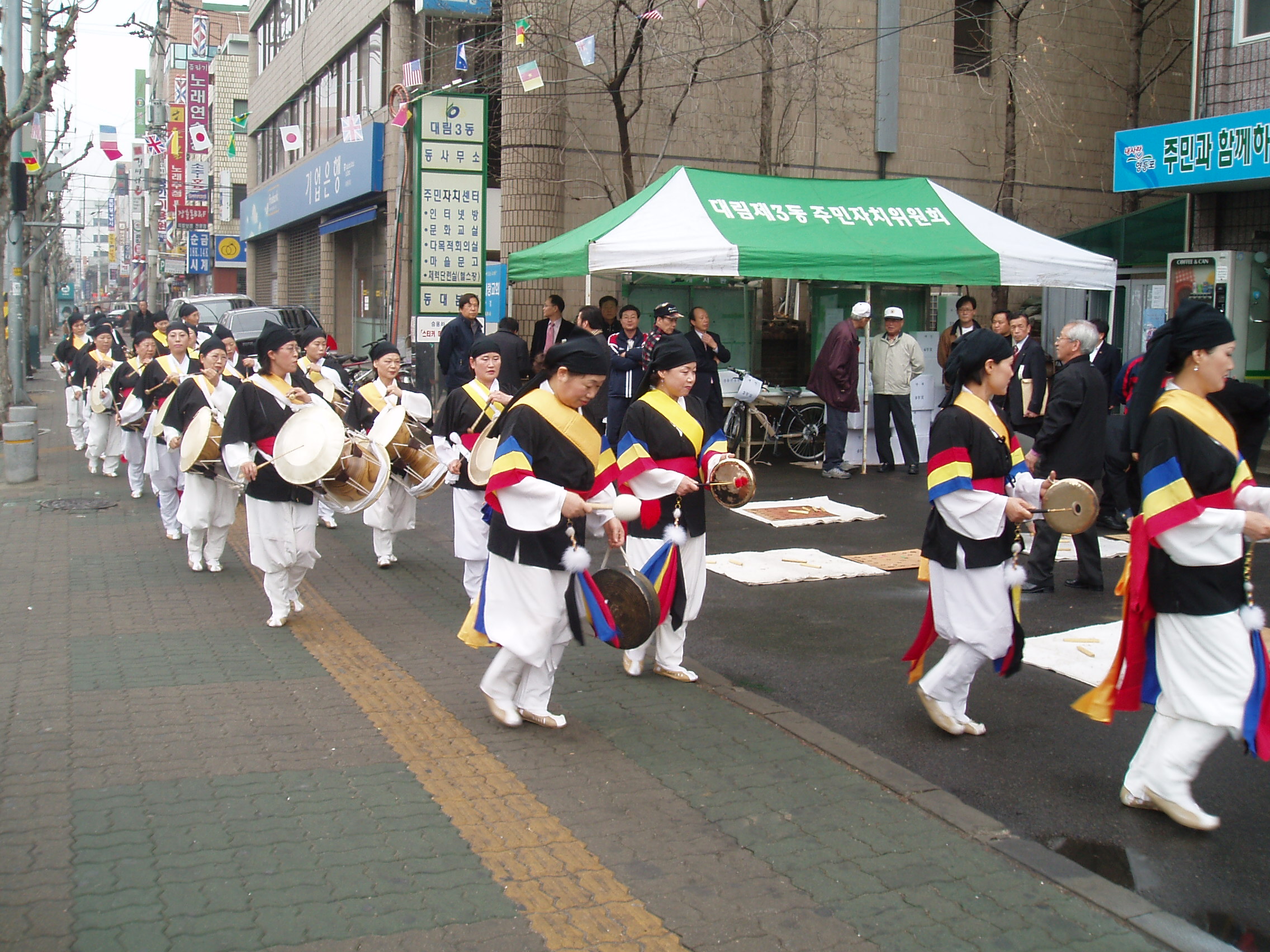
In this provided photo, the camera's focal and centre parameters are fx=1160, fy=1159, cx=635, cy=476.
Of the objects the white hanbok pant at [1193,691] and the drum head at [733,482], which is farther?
the drum head at [733,482]

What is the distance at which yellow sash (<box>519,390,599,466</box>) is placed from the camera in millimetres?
5207

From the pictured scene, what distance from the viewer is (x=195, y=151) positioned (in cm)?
4469

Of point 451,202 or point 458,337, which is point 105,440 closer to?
point 451,202

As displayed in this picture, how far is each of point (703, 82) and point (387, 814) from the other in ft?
54.4

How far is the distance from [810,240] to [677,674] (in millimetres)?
8025

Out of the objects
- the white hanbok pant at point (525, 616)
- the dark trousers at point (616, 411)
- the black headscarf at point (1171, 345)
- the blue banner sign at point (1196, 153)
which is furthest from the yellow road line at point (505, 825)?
the blue banner sign at point (1196, 153)

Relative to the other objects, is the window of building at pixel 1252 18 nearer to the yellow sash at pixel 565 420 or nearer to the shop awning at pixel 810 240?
the shop awning at pixel 810 240

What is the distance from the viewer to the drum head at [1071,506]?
15.7 ft

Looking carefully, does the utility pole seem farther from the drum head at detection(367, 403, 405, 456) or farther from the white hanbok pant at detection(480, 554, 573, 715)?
the white hanbok pant at detection(480, 554, 573, 715)

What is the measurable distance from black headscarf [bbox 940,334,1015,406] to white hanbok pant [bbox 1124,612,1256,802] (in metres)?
1.33

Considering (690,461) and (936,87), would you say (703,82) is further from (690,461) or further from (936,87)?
(690,461)

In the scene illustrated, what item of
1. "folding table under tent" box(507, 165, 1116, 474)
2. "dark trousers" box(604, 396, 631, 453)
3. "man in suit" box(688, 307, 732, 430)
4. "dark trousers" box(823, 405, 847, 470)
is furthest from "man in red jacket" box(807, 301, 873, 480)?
"dark trousers" box(604, 396, 631, 453)

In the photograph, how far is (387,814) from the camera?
4414 mm

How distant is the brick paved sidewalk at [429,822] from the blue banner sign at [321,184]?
1703 cm
